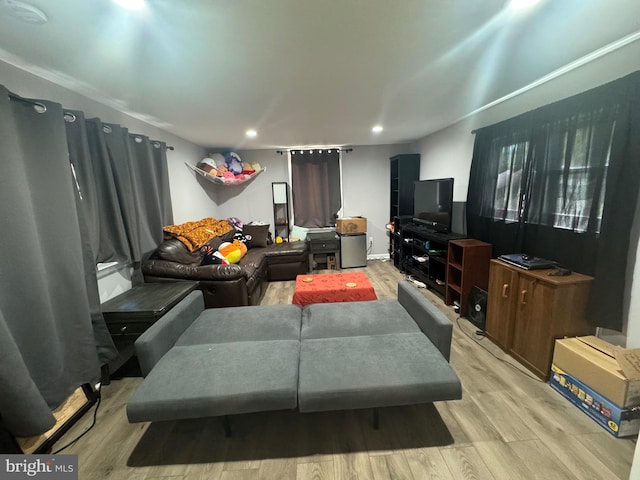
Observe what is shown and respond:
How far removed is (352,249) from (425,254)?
1296mm

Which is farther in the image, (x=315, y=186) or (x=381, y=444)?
(x=315, y=186)

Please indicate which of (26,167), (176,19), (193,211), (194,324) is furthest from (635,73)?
(193,211)

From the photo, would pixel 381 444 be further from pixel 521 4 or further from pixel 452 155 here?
pixel 452 155

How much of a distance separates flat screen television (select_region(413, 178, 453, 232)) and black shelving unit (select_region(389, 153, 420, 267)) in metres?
0.67

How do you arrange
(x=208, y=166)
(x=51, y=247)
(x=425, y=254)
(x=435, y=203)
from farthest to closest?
1. (x=208, y=166)
2. (x=425, y=254)
3. (x=435, y=203)
4. (x=51, y=247)

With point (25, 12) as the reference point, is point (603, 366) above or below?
below

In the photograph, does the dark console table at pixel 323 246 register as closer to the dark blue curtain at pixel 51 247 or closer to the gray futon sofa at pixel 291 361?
the gray futon sofa at pixel 291 361

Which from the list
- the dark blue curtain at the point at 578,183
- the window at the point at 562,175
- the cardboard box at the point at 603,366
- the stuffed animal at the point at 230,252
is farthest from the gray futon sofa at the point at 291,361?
the stuffed animal at the point at 230,252

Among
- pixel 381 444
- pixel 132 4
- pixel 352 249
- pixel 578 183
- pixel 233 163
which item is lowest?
pixel 381 444

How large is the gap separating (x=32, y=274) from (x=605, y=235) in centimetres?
349

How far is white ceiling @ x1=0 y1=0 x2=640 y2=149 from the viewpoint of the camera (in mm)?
1143

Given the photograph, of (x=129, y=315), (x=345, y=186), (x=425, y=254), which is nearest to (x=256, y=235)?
(x=345, y=186)

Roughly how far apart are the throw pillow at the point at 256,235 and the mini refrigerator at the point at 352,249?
1363mm

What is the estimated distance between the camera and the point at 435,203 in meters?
3.45
